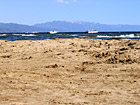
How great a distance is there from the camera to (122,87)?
26.3 feet

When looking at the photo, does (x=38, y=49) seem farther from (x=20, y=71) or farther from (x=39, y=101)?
(x=39, y=101)

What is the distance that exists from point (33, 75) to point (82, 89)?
2.39 m

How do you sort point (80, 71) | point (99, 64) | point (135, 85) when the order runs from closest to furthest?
point (135, 85), point (80, 71), point (99, 64)

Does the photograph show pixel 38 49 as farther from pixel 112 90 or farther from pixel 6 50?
pixel 112 90

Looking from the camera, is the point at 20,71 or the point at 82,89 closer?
the point at 82,89

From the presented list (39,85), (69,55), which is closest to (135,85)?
(39,85)

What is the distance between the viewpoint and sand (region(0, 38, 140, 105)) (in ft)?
22.5

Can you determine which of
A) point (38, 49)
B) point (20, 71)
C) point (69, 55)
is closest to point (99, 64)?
point (69, 55)

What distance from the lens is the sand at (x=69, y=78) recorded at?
6.87m

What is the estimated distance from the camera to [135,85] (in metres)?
8.22

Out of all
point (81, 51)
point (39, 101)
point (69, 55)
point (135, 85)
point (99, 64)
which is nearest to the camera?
point (39, 101)

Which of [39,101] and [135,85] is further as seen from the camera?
[135,85]

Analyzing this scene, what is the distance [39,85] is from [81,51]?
22.3ft

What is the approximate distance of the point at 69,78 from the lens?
30.8 feet
